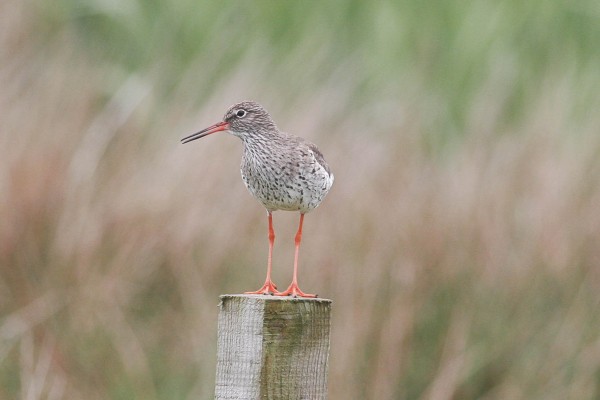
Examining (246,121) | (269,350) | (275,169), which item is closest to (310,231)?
(246,121)

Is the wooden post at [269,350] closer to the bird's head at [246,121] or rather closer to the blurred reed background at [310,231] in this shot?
the bird's head at [246,121]

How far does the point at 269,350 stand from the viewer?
10.7 ft

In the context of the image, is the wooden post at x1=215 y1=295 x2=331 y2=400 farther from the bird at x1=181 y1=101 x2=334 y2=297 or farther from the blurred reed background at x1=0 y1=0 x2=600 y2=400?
the blurred reed background at x1=0 y1=0 x2=600 y2=400

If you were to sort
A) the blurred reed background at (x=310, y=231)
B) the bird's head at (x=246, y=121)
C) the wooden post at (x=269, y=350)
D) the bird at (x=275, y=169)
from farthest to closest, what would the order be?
the blurred reed background at (x=310, y=231) → the bird's head at (x=246, y=121) → the bird at (x=275, y=169) → the wooden post at (x=269, y=350)

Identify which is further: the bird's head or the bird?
the bird's head

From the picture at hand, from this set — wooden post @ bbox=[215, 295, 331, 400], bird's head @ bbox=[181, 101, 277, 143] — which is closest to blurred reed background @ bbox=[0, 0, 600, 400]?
bird's head @ bbox=[181, 101, 277, 143]

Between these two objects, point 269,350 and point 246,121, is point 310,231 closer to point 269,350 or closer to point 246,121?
point 246,121

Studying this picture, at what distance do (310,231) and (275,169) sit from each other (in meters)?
2.77

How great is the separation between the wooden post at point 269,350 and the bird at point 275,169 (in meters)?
0.92

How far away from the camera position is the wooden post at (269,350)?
3.25 metres

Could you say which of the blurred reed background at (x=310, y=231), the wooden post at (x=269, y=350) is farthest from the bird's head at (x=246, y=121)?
the blurred reed background at (x=310, y=231)

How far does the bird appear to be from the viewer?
14.6ft

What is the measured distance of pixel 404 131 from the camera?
780 cm

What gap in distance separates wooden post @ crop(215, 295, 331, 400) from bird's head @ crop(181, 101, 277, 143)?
166 centimetres
